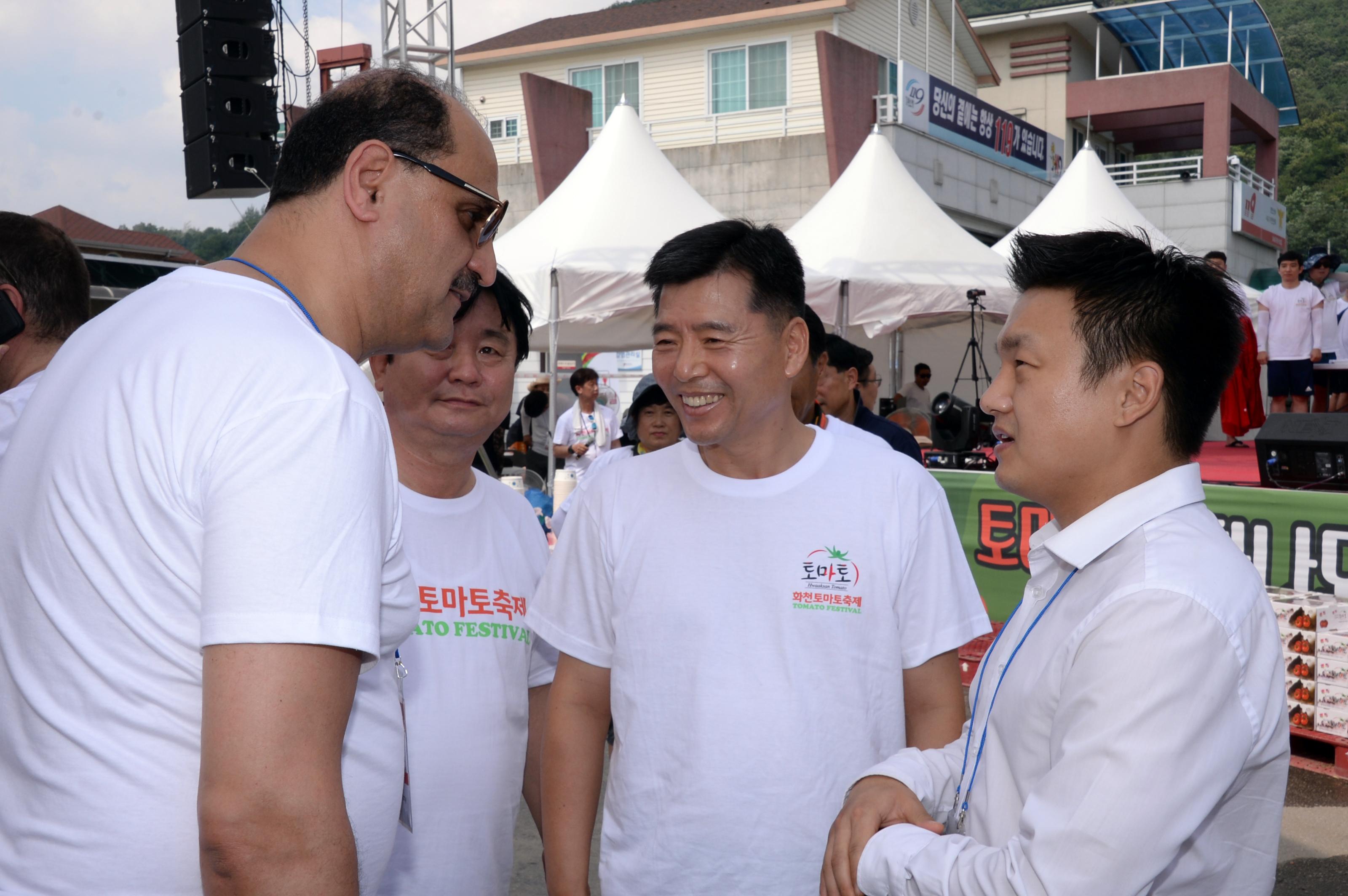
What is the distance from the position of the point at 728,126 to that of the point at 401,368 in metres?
22.6

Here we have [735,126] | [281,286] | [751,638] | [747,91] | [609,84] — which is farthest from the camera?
[609,84]

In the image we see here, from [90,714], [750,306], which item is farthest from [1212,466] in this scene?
[90,714]

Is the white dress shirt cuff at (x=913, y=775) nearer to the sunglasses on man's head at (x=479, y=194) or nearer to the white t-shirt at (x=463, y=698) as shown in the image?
the white t-shirt at (x=463, y=698)

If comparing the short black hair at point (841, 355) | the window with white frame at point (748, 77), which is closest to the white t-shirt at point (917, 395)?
the window with white frame at point (748, 77)

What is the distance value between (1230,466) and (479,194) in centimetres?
1192

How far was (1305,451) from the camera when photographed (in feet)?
24.0

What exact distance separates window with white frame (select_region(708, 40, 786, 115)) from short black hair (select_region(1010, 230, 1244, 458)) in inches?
898

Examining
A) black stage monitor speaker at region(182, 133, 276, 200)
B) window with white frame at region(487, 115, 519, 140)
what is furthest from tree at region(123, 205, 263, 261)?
black stage monitor speaker at region(182, 133, 276, 200)

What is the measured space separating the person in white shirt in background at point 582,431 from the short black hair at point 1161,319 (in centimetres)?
896

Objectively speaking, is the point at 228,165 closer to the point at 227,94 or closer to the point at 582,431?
the point at 227,94

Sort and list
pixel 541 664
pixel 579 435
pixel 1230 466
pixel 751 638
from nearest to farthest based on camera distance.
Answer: pixel 751 638, pixel 541 664, pixel 579 435, pixel 1230 466

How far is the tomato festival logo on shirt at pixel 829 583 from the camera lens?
6.97 ft

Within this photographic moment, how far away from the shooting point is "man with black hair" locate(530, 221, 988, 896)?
2057 millimetres

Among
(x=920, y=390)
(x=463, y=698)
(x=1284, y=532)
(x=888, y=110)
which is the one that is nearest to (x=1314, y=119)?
(x=888, y=110)
